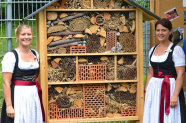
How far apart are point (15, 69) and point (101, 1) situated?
4.96 feet

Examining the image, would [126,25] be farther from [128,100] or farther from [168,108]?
[168,108]

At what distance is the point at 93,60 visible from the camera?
456cm

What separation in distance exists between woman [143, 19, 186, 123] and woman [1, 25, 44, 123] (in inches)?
51.8

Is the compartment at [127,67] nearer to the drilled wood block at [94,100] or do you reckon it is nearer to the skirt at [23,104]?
the drilled wood block at [94,100]

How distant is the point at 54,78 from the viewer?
14.7ft

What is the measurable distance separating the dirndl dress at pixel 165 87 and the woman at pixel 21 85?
130 centimetres

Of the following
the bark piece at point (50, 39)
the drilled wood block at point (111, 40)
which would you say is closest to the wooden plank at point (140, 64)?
the drilled wood block at point (111, 40)

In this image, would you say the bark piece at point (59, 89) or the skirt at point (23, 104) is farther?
the bark piece at point (59, 89)

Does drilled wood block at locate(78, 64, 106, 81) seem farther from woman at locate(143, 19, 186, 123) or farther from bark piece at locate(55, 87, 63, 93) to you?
woman at locate(143, 19, 186, 123)

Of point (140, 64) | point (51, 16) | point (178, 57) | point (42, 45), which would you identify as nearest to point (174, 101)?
point (178, 57)

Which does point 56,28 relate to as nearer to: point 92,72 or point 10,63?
point 92,72

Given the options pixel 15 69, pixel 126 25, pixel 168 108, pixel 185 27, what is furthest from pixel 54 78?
pixel 185 27

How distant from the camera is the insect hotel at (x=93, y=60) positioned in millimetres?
4457

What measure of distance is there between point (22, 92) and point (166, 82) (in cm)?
159
